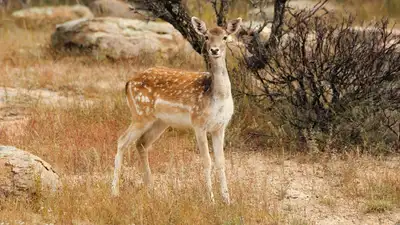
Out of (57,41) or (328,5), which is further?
(328,5)

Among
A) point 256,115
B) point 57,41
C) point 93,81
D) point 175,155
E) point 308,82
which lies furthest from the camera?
point 57,41

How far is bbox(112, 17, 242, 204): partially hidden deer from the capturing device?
8016 millimetres

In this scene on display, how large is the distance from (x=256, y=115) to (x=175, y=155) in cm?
186

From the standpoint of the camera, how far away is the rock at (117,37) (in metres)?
16.4

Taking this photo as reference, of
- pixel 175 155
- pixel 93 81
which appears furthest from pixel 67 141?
pixel 93 81

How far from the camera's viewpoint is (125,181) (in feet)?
28.3

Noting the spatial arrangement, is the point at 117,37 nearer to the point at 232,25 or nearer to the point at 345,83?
the point at 345,83

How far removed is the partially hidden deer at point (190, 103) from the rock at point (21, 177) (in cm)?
71

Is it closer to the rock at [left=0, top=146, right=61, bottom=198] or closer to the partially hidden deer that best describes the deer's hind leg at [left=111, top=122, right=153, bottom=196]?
the partially hidden deer

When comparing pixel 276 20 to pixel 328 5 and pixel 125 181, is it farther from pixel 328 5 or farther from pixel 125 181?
pixel 328 5

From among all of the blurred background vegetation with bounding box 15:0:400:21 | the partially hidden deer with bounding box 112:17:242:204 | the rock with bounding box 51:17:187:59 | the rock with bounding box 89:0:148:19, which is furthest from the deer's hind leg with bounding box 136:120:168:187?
the rock with bounding box 89:0:148:19

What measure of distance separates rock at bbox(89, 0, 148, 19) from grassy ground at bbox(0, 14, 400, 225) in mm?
11107

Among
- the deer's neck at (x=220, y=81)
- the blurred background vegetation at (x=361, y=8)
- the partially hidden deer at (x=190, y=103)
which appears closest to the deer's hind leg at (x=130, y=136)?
the partially hidden deer at (x=190, y=103)

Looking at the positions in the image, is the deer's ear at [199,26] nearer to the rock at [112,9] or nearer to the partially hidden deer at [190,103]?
the partially hidden deer at [190,103]
